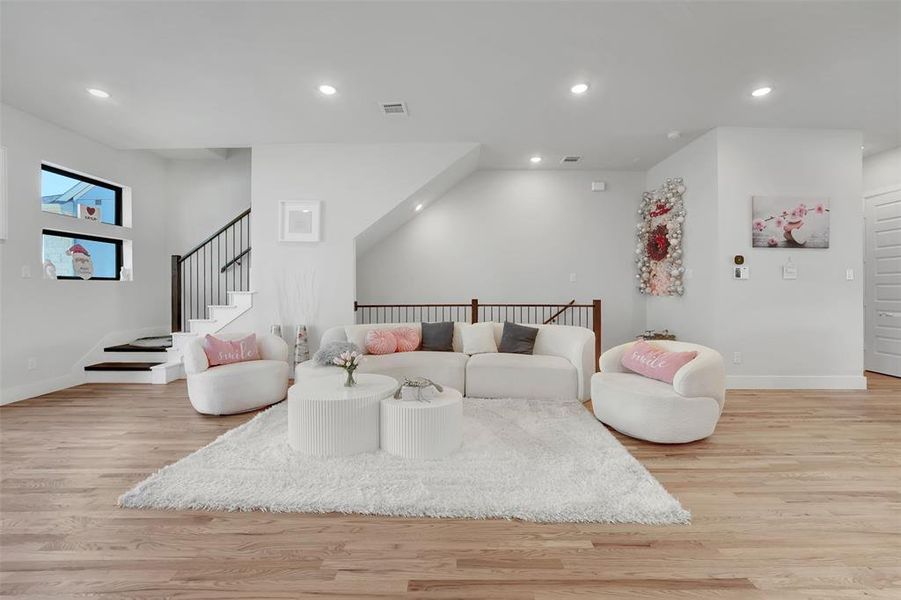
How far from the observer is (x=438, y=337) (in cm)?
488

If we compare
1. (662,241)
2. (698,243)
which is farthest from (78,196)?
(698,243)

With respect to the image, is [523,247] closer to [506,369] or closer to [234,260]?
[506,369]

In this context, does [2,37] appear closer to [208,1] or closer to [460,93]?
[208,1]

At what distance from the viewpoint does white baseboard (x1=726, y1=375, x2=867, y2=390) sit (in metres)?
4.82

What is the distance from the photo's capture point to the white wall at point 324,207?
5281 mm

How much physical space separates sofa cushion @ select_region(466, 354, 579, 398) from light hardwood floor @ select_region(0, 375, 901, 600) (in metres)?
1.37

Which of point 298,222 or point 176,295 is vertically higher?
point 298,222

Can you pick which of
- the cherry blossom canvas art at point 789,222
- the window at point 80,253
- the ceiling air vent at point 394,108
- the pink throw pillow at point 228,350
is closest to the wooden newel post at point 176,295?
the window at point 80,253

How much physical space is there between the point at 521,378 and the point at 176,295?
4.84m

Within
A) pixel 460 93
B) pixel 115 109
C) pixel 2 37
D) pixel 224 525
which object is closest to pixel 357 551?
pixel 224 525

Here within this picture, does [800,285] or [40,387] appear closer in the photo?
[40,387]

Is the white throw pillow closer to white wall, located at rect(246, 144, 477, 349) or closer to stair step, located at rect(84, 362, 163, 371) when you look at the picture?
white wall, located at rect(246, 144, 477, 349)

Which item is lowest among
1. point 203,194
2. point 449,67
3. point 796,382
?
point 796,382

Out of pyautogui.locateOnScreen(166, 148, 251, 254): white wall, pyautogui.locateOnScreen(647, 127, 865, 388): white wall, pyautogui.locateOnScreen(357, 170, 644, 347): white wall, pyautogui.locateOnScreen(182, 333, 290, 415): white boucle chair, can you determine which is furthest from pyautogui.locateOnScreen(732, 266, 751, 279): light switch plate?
pyautogui.locateOnScreen(166, 148, 251, 254): white wall
